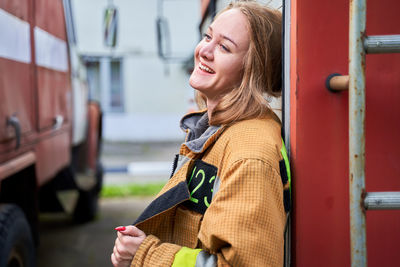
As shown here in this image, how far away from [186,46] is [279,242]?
14.6m

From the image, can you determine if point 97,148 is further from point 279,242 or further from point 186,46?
point 186,46

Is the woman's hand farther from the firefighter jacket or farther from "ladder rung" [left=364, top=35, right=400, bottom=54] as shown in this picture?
"ladder rung" [left=364, top=35, right=400, bottom=54]

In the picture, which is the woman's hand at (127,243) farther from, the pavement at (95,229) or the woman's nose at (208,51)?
the pavement at (95,229)

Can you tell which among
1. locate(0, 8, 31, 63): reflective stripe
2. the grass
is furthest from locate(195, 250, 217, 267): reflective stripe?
the grass

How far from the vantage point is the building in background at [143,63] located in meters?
15.1

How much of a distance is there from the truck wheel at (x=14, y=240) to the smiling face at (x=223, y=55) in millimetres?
1387

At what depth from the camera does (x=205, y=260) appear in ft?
4.04

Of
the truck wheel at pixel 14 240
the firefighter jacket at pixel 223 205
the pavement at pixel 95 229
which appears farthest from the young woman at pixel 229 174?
the pavement at pixel 95 229

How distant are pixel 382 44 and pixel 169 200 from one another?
0.73m

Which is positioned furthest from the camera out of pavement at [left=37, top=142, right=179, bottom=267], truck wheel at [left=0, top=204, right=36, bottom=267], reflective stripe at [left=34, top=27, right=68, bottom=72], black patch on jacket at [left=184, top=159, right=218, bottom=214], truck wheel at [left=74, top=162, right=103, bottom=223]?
truck wheel at [left=74, top=162, right=103, bottom=223]

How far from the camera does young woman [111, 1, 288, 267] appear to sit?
1152 millimetres

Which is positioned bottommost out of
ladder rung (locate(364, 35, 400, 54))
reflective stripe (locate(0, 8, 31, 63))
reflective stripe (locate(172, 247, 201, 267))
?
reflective stripe (locate(172, 247, 201, 267))

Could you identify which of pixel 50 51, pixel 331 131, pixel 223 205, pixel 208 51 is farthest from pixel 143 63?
pixel 223 205

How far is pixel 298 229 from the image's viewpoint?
1.33m
